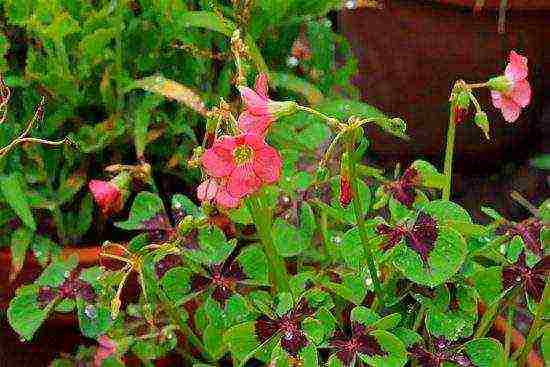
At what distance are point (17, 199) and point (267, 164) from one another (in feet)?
1.62

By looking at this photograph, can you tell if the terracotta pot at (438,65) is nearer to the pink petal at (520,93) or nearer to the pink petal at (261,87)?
the pink petal at (520,93)

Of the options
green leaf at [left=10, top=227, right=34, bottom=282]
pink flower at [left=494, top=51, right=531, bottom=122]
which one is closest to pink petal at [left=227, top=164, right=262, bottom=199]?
pink flower at [left=494, top=51, right=531, bottom=122]

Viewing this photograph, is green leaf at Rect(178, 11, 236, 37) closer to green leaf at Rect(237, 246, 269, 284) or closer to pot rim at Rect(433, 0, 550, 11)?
green leaf at Rect(237, 246, 269, 284)

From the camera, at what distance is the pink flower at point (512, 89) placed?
849 mm

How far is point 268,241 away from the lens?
86 cm

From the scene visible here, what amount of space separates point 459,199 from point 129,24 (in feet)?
2.85

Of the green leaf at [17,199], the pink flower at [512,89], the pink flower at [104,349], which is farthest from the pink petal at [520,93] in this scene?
the green leaf at [17,199]

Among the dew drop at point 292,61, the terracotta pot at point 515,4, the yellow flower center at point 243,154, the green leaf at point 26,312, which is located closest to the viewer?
the yellow flower center at point 243,154

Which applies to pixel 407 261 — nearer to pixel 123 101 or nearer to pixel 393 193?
pixel 393 193

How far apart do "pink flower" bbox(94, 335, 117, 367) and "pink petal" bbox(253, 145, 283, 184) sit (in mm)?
321

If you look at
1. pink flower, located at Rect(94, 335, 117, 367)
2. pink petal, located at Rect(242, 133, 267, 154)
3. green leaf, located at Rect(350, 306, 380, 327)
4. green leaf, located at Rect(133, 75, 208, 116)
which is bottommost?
pink flower, located at Rect(94, 335, 117, 367)

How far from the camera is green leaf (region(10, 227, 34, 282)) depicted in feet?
3.79

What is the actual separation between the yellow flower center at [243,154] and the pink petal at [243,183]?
1cm

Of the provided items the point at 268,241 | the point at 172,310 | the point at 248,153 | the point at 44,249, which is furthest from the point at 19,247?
the point at 248,153
